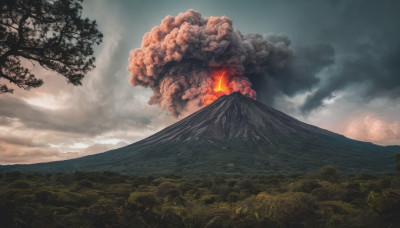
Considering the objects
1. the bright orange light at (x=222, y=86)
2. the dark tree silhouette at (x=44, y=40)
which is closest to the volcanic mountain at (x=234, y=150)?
the bright orange light at (x=222, y=86)

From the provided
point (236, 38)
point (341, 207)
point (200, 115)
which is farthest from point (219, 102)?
point (341, 207)

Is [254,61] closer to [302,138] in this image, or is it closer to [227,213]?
[302,138]

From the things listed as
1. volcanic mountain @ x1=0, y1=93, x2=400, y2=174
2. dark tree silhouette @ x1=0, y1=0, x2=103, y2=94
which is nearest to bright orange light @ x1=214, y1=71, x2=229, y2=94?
volcanic mountain @ x1=0, y1=93, x2=400, y2=174

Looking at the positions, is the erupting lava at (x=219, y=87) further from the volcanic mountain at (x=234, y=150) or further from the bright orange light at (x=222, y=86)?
the volcanic mountain at (x=234, y=150)

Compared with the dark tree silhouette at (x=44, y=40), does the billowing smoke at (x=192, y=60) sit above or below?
above

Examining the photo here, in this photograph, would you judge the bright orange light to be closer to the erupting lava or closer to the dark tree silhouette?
the erupting lava

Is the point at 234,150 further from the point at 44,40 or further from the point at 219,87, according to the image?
the point at 44,40

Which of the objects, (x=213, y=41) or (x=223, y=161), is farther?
(x=213, y=41)
